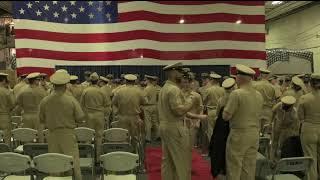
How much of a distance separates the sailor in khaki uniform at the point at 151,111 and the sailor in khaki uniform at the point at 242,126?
16.5 ft

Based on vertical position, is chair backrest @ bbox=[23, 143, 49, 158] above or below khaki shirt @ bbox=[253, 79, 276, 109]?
below

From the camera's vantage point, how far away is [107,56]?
38.5ft

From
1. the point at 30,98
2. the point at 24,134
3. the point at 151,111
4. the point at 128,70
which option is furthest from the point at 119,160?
the point at 128,70

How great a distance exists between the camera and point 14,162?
14.9 feet

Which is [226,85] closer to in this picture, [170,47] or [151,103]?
[151,103]

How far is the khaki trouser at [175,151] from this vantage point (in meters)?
5.43

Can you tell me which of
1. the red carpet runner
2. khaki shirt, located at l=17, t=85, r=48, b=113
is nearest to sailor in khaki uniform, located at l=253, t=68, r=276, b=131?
the red carpet runner

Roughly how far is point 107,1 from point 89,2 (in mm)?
483

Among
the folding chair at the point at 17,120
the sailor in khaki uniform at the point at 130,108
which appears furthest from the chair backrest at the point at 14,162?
the folding chair at the point at 17,120

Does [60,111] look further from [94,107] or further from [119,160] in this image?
[94,107]

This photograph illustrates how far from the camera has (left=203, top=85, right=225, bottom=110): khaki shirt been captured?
8.73 metres

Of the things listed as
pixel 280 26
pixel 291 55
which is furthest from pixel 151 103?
pixel 280 26

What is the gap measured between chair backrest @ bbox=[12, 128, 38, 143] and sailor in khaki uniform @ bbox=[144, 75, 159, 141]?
3.93m

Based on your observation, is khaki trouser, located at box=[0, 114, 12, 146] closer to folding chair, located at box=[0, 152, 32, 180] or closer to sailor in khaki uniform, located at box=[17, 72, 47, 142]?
sailor in khaki uniform, located at box=[17, 72, 47, 142]
